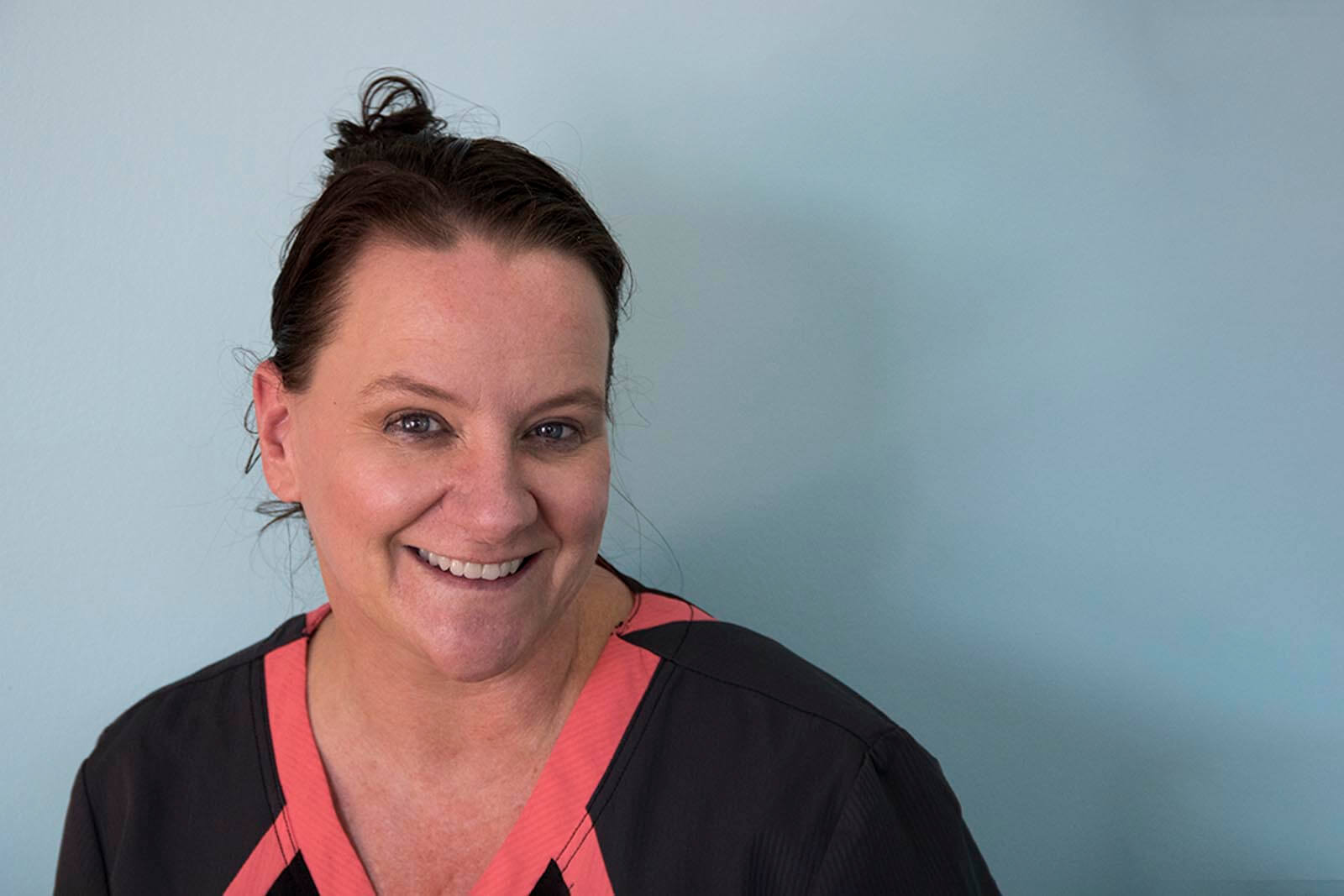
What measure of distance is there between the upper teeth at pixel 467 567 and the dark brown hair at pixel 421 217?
0.22 metres

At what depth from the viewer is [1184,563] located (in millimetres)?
1687

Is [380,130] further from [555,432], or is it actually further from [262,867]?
[262,867]

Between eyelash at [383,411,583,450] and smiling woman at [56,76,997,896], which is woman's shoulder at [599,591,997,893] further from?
eyelash at [383,411,583,450]

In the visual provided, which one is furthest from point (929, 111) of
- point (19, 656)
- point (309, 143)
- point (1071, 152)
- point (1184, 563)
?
point (19, 656)

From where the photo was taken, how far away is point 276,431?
133 centimetres

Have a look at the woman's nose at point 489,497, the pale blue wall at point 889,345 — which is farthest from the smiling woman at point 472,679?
the pale blue wall at point 889,345

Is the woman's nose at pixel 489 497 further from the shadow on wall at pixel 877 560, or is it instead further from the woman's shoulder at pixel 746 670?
the shadow on wall at pixel 877 560

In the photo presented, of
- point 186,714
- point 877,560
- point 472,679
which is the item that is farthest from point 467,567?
point 877,560

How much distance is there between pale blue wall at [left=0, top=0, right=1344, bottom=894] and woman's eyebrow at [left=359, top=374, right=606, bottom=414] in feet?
1.81

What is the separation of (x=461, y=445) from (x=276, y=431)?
0.27 meters

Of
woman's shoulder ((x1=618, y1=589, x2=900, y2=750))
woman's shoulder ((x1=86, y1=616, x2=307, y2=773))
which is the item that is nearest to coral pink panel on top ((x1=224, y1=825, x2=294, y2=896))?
woman's shoulder ((x1=86, y1=616, x2=307, y2=773))

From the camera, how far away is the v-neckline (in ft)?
4.09

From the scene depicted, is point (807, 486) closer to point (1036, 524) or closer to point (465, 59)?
point (1036, 524)

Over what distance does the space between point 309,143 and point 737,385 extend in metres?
0.65
